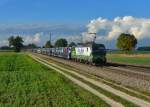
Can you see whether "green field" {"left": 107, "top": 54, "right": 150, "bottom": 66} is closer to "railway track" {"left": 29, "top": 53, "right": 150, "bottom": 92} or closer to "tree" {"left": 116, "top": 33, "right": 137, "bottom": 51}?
"railway track" {"left": 29, "top": 53, "right": 150, "bottom": 92}

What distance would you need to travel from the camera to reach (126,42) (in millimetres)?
150500

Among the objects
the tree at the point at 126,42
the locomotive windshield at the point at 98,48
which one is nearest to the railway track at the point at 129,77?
the locomotive windshield at the point at 98,48

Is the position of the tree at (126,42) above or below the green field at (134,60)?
above

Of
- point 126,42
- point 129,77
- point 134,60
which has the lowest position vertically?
point 134,60

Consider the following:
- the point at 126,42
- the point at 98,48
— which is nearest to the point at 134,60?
the point at 98,48

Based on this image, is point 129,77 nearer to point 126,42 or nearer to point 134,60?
point 134,60

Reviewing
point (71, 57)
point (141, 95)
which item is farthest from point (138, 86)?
point (71, 57)

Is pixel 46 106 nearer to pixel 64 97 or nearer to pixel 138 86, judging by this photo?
pixel 64 97

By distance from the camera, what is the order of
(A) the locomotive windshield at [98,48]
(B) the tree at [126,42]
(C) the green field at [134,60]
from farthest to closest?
(B) the tree at [126,42] → (C) the green field at [134,60] → (A) the locomotive windshield at [98,48]

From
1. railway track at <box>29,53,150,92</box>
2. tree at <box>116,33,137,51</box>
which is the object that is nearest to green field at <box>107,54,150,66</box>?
railway track at <box>29,53,150,92</box>

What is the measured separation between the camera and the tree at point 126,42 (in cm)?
15038

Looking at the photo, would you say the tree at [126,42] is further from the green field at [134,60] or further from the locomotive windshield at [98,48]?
the locomotive windshield at [98,48]

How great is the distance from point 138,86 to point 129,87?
80 cm

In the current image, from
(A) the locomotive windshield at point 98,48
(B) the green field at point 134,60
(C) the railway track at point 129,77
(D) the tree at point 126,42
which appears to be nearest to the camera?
(C) the railway track at point 129,77
